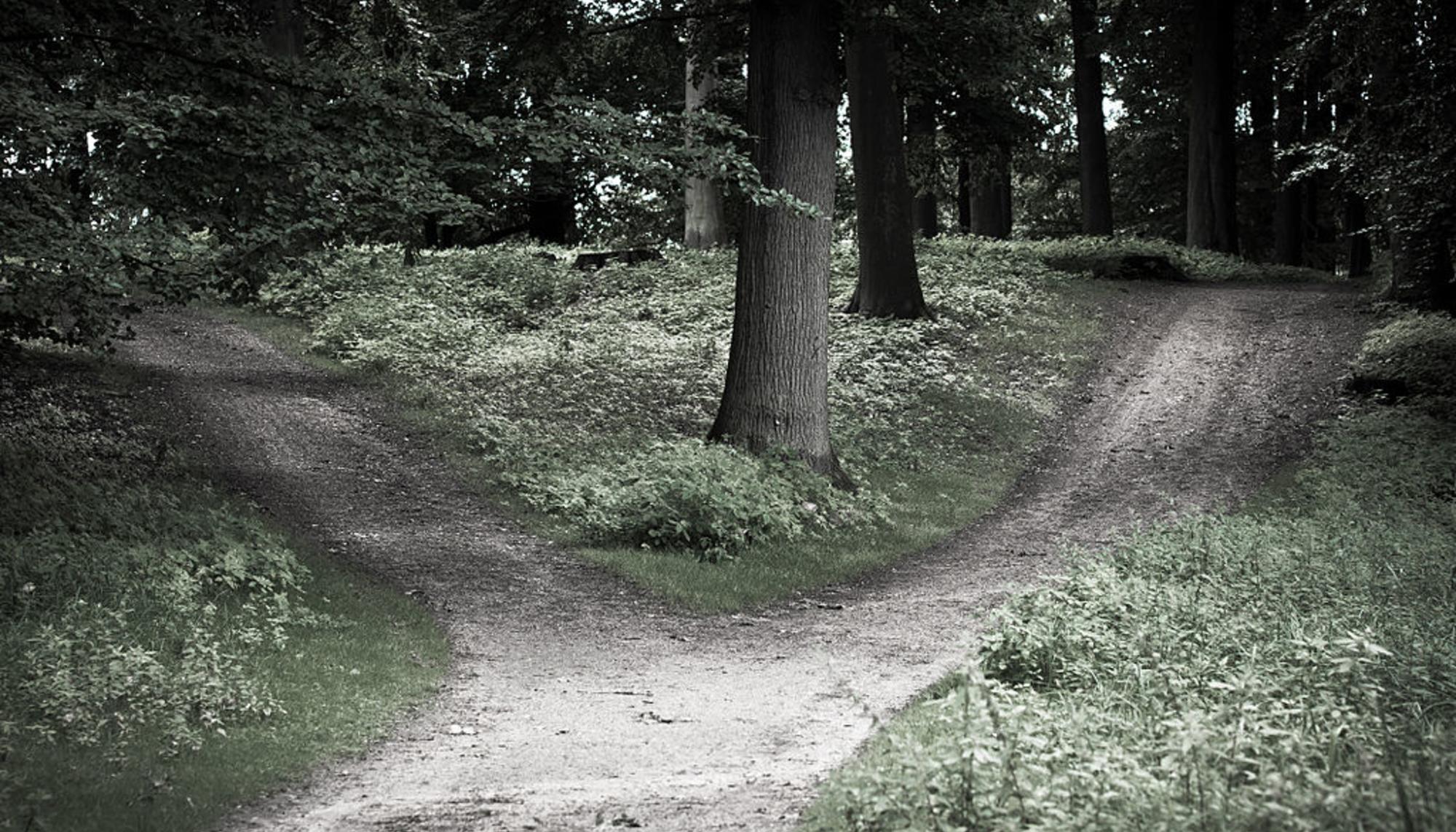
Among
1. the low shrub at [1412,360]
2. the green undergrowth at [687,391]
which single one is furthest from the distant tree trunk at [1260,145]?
the low shrub at [1412,360]

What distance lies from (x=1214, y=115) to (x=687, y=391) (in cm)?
1706

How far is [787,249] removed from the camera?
13.6 meters

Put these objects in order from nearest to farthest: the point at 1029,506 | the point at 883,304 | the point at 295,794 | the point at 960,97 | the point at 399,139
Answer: the point at 295,794, the point at 399,139, the point at 1029,506, the point at 883,304, the point at 960,97

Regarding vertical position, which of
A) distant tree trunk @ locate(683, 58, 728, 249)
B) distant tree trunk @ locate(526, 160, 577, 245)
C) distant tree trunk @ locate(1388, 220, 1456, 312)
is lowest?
distant tree trunk @ locate(1388, 220, 1456, 312)

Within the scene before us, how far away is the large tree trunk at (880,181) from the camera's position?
2098 cm

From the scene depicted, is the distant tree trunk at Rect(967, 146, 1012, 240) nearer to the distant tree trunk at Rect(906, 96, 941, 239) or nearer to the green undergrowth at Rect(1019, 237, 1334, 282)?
the distant tree trunk at Rect(906, 96, 941, 239)

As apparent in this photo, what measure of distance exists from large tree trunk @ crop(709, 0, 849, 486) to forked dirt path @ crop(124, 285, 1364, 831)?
2.29 meters

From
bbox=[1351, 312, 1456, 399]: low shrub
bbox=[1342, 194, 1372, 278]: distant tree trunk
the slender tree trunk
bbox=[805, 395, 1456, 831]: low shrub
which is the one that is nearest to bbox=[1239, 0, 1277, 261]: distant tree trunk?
Answer: the slender tree trunk

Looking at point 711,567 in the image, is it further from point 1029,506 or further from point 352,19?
point 352,19

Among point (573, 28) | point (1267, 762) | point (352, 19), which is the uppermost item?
point (352, 19)

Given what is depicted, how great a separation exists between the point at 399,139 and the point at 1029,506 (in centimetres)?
814

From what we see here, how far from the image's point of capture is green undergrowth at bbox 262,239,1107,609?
1192 centimetres

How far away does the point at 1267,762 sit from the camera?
4.34m

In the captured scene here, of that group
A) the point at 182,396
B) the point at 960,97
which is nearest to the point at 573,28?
the point at 182,396
